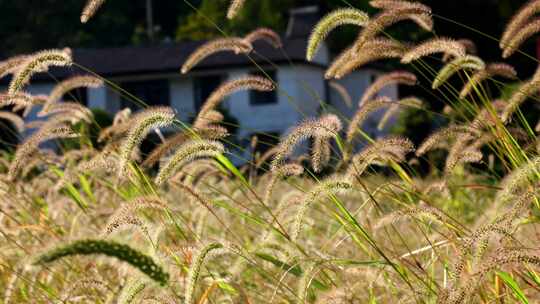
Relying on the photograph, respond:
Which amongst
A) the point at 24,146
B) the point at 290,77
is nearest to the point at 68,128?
the point at 24,146

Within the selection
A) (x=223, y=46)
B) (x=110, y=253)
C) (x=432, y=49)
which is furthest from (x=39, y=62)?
(x=110, y=253)

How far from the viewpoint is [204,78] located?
3416 cm

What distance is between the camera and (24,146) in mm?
3564

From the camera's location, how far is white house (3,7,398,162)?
1267 inches

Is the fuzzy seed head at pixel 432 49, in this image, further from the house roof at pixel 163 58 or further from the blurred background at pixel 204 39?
the house roof at pixel 163 58

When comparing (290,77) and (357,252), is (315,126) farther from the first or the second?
Answer: (290,77)

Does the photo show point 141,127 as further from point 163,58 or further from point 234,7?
point 163,58

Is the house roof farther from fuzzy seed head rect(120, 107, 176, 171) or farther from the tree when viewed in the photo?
fuzzy seed head rect(120, 107, 176, 171)

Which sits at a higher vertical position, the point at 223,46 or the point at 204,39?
the point at 204,39

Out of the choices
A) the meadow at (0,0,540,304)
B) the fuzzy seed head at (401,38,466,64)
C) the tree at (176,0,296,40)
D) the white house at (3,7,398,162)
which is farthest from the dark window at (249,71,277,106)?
the fuzzy seed head at (401,38,466,64)

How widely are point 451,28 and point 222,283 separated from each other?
36.9 meters

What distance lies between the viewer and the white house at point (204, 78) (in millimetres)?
32188

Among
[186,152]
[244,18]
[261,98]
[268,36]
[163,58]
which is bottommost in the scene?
[186,152]

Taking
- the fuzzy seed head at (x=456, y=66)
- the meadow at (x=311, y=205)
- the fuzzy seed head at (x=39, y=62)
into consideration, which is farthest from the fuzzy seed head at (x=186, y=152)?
the fuzzy seed head at (x=456, y=66)
